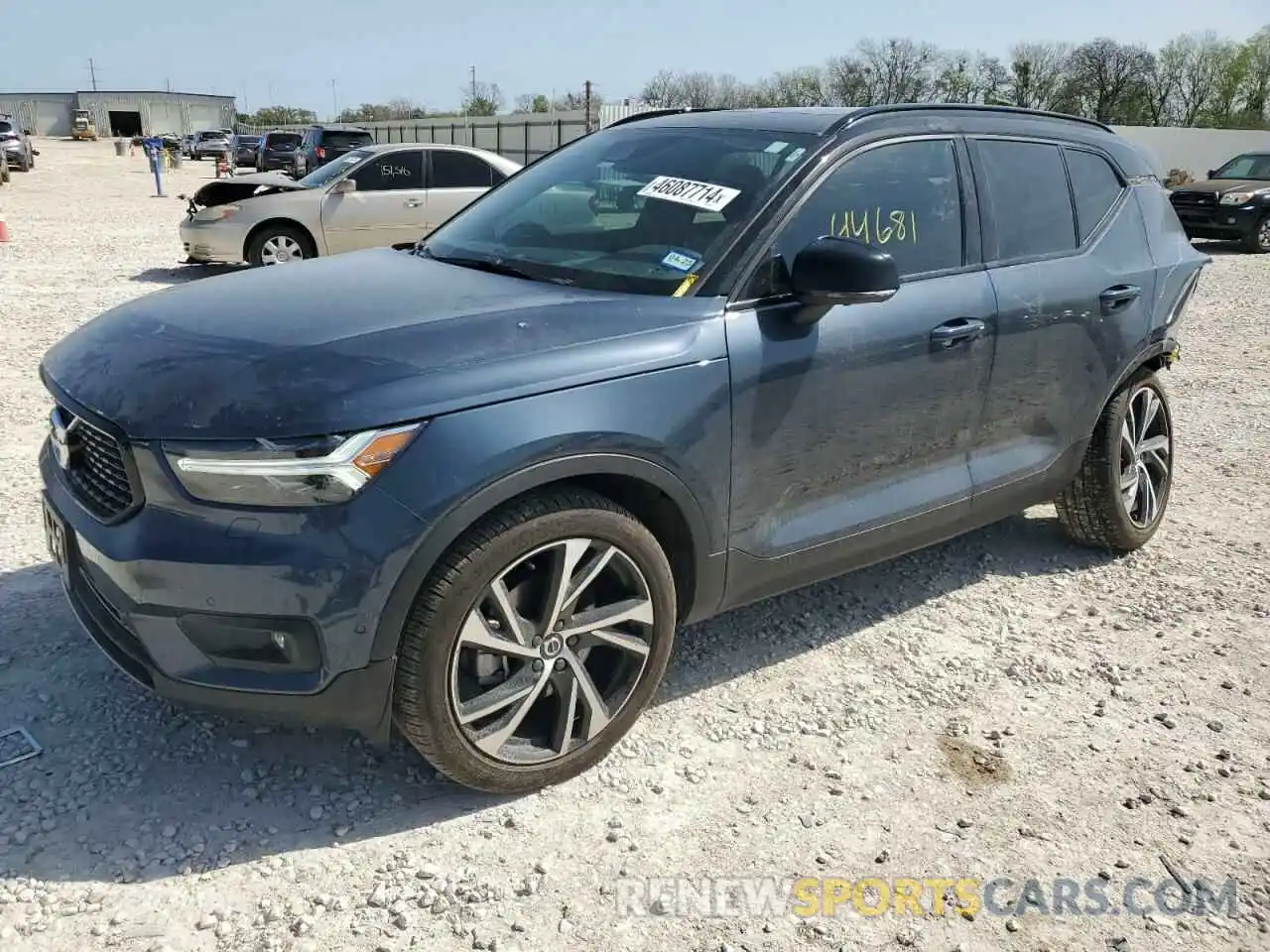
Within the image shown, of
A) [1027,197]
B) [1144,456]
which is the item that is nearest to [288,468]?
[1027,197]

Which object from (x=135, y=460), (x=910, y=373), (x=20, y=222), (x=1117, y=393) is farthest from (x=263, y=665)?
(x=20, y=222)

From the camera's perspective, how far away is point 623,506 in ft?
9.39

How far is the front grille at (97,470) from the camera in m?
2.52

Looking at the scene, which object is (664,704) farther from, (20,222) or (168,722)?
(20,222)

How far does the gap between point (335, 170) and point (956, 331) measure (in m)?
9.98

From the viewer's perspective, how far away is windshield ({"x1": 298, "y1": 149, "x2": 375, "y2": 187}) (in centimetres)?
1166

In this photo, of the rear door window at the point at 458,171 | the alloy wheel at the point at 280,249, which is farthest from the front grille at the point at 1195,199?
the alloy wheel at the point at 280,249

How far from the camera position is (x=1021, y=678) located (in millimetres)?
3566

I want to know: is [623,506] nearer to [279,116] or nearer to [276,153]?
[276,153]

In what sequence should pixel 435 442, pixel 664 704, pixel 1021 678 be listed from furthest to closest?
pixel 1021 678, pixel 664 704, pixel 435 442

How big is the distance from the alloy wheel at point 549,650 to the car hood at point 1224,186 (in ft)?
60.8

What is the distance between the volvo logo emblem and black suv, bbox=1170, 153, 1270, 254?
18.2m

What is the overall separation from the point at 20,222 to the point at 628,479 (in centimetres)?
1880

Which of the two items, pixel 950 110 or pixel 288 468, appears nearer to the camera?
pixel 288 468
